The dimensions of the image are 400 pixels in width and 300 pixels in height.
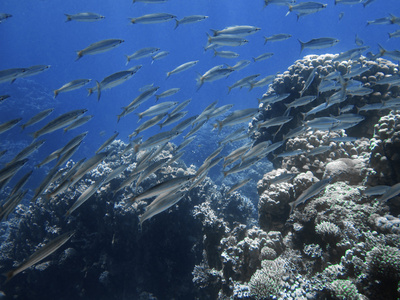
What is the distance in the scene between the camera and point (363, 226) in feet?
12.8

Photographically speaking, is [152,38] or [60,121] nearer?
[60,121]

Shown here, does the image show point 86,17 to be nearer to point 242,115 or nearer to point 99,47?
point 99,47

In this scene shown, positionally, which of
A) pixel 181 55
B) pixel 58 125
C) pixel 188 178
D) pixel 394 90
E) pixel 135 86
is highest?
pixel 58 125

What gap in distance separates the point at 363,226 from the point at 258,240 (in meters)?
2.14

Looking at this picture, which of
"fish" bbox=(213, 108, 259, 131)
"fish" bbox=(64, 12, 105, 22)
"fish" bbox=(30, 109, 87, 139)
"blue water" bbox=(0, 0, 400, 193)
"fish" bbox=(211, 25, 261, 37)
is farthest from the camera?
"blue water" bbox=(0, 0, 400, 193)

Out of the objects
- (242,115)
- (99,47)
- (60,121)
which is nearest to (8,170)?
(60,121)

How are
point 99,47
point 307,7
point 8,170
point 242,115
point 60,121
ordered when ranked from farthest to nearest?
1. point 307,7
2. point 99,47
3. point 242,115
4. point 60,121
5. point 8,170

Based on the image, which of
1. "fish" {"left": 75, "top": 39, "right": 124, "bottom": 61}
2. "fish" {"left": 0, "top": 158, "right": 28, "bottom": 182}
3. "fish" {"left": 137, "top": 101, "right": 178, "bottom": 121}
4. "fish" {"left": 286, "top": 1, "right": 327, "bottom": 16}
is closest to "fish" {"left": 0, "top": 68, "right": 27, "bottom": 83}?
"fish" {"left": 75, "top": 39, "right": 124, "bottom": 61}

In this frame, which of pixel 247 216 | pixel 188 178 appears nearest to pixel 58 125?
pixel 188 178

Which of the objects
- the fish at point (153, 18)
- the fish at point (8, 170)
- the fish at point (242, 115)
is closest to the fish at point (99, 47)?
the fish at point (153, 18)

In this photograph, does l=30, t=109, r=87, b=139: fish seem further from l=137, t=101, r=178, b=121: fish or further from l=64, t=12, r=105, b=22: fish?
l=64, t=12, r=105, b=22: fish

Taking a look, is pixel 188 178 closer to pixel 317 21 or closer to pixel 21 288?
pixel 21 288

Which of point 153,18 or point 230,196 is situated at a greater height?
point 153,18

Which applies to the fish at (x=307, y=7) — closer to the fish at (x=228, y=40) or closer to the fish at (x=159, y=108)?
the fish at (x=228, y=40)
